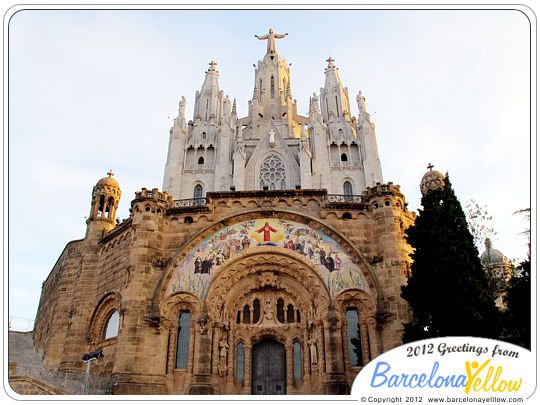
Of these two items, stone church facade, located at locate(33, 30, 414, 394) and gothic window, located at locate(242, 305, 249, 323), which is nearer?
stone church facade, located at locate(33, 30, 414, 394)

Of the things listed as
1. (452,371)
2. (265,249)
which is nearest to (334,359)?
(265,249)

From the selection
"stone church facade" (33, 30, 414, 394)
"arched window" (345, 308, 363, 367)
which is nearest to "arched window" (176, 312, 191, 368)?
"stone church facade" (33, 30, 414, 394)

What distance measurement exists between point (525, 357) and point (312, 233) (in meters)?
10.5

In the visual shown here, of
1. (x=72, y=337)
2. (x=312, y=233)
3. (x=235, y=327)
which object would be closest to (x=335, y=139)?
(x=312, y=233)

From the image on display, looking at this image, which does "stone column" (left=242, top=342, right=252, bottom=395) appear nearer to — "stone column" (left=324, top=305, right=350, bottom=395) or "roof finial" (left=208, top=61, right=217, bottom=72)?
"stone column" (left=324, top=305, right=350, bottom=395)

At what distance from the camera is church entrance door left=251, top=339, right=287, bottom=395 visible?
1825 cm

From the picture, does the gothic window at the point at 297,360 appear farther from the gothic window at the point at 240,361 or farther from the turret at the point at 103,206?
the turret at the point at 103,206

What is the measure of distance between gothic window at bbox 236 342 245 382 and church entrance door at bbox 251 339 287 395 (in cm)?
55

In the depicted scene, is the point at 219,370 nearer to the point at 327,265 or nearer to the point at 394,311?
the point at 327,265

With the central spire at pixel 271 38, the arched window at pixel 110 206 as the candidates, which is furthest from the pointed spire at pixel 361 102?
the arched window at pixel 110 206

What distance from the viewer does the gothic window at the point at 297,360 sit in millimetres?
18312

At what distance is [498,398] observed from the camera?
952cm

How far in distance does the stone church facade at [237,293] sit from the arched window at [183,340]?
42 mm

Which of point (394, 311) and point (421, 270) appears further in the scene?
point (394, 311)
